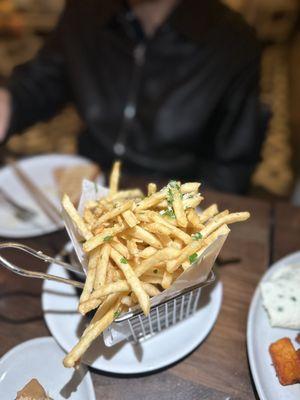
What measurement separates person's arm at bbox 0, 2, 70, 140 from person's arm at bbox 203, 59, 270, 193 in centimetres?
86

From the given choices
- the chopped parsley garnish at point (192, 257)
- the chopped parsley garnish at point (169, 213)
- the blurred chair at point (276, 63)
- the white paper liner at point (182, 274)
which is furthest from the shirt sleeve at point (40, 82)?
the blurred chair at point (276, 63)

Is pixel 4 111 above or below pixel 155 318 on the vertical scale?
above

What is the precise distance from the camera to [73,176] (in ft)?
4.79

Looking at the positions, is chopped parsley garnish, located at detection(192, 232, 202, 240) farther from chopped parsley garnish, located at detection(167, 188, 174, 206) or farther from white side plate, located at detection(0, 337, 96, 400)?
white side plate, located at detection(0, 337, 96, 400)

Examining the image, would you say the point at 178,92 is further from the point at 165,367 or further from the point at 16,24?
the point at 16,24

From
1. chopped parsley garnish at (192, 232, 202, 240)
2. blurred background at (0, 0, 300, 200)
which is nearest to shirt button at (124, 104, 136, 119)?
chopped parsley garnish at (192, 232, 202, 240)

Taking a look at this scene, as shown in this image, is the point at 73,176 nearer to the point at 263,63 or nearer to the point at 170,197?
the point at 170,197

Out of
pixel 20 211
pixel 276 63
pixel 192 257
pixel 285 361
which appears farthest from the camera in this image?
pixel 276 63

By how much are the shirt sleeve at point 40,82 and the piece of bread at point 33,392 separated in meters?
1.27

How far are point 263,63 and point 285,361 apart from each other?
3637 mm

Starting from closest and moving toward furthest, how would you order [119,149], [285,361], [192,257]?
[192,257], [285,361], [119,149]

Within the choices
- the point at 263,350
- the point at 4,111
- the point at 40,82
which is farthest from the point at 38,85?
the point at 263,350

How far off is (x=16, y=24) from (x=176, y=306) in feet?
15.4

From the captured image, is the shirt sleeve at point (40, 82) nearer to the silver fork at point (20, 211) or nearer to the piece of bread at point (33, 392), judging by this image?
the silver fork at point (20, 211)
